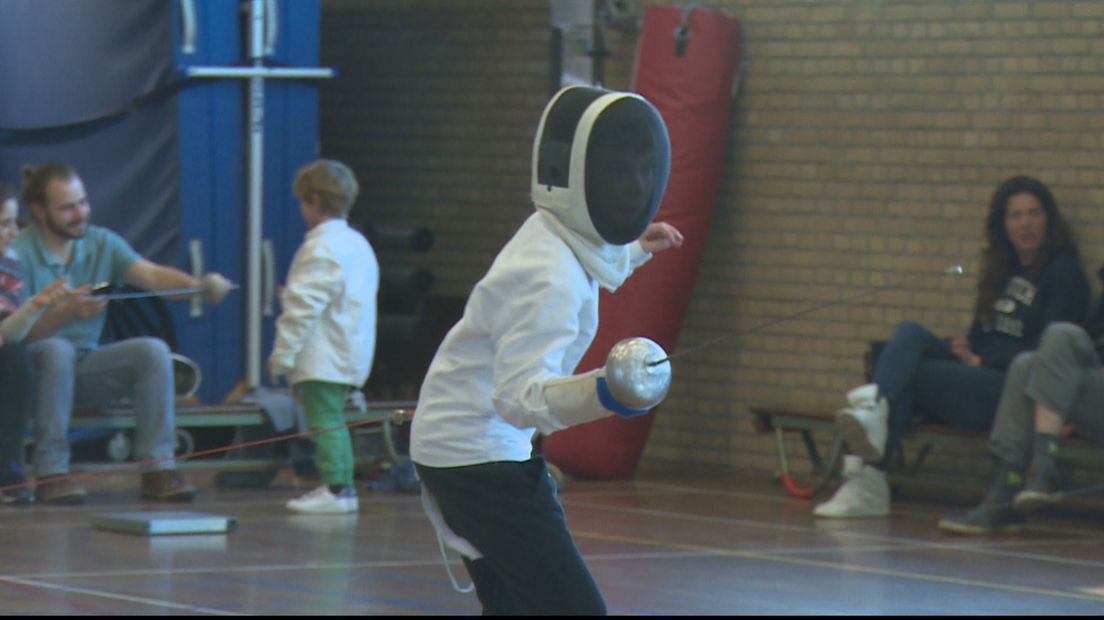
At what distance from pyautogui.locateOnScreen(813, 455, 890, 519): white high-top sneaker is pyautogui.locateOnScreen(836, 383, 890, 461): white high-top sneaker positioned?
6cm

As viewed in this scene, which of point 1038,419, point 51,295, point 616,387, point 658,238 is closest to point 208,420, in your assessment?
point 51,295

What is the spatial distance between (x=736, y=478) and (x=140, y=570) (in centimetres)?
364

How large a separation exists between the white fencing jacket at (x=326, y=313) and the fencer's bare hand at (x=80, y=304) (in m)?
0.70

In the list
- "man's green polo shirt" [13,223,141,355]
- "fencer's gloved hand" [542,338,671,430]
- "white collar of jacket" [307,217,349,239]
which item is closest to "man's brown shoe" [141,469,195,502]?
"man's green polo shirt" [13,223,141,355]

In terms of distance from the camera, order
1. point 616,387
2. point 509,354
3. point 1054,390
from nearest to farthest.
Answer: point 616,387 < point 509,354 < point 1054,390

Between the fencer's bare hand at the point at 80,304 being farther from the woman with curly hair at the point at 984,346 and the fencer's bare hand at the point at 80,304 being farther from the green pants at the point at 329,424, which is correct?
the woman with curly hair at the point at 984,346

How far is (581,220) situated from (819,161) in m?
5.02

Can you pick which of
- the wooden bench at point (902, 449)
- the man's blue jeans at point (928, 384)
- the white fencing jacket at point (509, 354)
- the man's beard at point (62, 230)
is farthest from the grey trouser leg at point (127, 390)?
the white fencing jacket at point (509, 354)

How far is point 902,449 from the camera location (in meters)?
7.96

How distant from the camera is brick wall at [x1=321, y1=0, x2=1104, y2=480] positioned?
773cm

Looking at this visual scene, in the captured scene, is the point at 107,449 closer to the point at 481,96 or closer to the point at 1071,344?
the point at 481,96

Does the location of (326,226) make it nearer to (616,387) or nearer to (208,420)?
(208,420)

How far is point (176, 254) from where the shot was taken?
27.9ft

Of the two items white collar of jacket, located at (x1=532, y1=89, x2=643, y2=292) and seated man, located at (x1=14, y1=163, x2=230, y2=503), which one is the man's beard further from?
white collar of jacket, located at (x1=532, y1=89, x2=643, y2=292)
